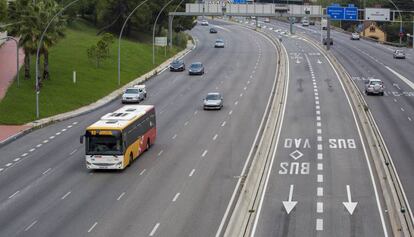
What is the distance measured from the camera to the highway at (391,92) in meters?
44.7

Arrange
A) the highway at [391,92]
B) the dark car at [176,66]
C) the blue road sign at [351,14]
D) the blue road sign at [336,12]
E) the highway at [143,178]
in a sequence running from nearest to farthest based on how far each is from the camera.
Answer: the highway at [143,178]
the highway at [391,92]
the dark car at [176,66]
the blue road sign at [336,12]
the blue road sign at [351,14]

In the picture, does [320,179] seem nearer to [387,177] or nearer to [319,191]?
[319,191]

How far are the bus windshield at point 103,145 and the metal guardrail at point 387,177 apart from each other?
13.8 meters

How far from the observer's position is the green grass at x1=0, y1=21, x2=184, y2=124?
202 ft

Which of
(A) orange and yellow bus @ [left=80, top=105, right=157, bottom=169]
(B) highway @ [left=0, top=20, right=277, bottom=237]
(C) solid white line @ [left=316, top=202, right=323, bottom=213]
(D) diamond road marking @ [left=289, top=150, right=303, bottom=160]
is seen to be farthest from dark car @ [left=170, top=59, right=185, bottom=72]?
(C) solid white line @ [left=316, top=202, right=323, bottom=213]

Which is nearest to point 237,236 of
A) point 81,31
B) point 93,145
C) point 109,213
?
point 109,213

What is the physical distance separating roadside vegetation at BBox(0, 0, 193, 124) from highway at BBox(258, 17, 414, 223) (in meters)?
24.9

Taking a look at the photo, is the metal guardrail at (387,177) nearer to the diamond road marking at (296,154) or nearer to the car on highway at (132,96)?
the diamond road marking at (296,154)

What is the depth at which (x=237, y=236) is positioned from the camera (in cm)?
2884

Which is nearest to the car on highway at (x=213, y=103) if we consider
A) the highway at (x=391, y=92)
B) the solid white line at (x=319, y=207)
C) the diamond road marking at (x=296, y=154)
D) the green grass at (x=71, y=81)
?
the green grass at (x=71, y=81)

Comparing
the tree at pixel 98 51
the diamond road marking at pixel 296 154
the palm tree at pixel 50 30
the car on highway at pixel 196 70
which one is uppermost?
the palm tree at pixel 50 30

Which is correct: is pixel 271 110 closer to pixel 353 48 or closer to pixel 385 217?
pixel 385 217

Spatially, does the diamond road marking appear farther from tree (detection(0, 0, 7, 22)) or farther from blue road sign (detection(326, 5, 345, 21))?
blue road sign (detection(326, 5, 345, 21))

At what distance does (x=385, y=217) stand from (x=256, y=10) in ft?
287
